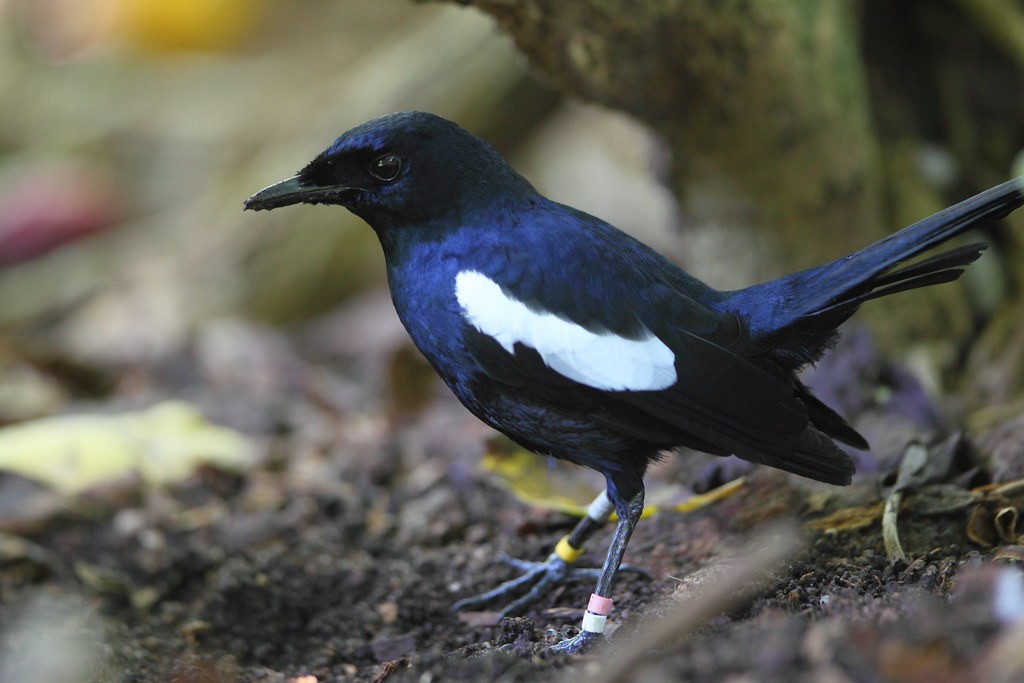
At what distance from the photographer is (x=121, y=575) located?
349 cm

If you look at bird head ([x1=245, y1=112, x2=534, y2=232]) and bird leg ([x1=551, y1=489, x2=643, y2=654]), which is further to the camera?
bird head ([x1=245, y1=112, x2=534, y2=232])

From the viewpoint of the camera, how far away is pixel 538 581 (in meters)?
3.09

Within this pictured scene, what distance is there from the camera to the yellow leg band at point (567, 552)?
3.07m

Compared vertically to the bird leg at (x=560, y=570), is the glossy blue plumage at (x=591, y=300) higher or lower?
higher

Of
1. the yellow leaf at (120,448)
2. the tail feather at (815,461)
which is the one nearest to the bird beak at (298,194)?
the tail feather at (815,461)

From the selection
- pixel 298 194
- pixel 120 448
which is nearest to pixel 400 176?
pixel 298 194

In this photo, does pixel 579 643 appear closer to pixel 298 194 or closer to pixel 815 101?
pixel 298 194

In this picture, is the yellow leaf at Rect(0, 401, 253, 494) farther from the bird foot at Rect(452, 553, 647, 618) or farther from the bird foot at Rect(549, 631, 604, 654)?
the bird foot at Rect(549, 631, 604, 654)

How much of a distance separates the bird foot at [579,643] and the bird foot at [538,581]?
460mm

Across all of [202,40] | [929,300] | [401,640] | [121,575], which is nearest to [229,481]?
[121,575]

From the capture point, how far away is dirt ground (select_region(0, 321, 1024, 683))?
1.84 metres

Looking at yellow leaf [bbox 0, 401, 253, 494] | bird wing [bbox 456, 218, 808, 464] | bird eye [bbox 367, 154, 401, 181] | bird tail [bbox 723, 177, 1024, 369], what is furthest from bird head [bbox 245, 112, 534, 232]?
yellow leaf [bbox 0, 401, 253, 494]

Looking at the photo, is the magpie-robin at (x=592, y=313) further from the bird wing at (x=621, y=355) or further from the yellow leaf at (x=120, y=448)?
the yellow leaf at (x=120, y=448)

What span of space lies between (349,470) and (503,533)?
3.64ft
